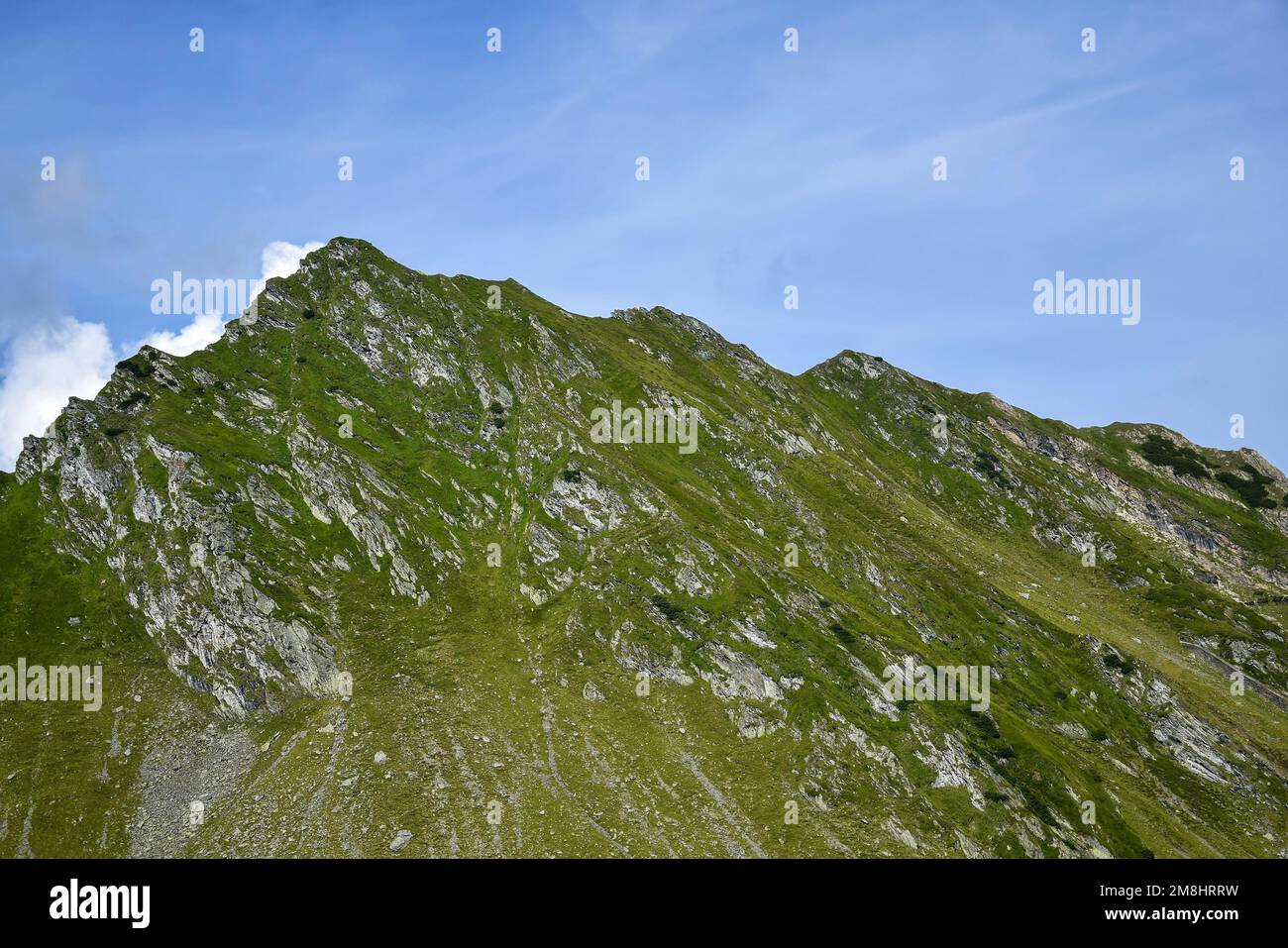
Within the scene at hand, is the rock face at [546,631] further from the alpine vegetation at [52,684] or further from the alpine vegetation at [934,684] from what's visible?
the alpine vegetation at [52,684]

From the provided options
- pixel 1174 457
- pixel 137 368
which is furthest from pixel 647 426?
pixel 1174 457

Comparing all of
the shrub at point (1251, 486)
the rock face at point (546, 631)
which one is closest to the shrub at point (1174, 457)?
the shrub at point (1251, 486)

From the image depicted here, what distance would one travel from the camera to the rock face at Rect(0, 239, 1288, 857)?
62312 mm

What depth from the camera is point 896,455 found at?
551ft

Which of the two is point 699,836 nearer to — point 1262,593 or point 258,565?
point 258,565

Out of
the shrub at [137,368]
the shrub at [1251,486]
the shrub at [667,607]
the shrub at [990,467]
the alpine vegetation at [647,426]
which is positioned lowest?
the shrub at [667,607]

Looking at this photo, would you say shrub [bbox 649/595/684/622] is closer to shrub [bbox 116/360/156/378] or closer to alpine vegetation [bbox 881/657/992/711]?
alpine vegetation [bbox 881/657/992/711]

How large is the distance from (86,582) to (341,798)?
4630 centimetres

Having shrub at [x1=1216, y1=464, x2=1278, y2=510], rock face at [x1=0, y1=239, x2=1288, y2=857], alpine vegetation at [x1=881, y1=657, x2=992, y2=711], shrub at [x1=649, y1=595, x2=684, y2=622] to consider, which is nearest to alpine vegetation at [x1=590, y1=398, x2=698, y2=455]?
rock face at [x1=0, y1=239, x2=1288, y2=857]

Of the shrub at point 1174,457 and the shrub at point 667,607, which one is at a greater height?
the shrub at point 1174,457

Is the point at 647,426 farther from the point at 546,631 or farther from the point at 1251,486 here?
the point at 1251,486

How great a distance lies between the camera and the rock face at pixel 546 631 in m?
62.3
